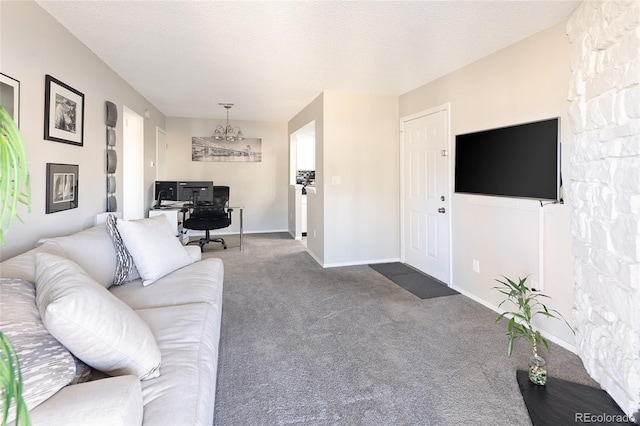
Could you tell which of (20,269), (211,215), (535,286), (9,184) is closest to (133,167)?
(211,215)

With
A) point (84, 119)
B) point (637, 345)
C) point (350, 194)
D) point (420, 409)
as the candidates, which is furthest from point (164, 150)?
point (637, 345)

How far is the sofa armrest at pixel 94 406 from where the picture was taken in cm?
83

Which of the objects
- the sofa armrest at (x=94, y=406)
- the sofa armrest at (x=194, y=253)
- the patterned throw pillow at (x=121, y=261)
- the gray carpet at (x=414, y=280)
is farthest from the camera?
the gray carpet at (x=414, y=280)

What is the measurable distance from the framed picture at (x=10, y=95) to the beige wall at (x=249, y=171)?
14.7 ft

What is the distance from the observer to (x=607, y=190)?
1.79 meters

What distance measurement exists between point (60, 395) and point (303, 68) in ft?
10.5

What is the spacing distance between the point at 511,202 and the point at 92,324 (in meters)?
2.93

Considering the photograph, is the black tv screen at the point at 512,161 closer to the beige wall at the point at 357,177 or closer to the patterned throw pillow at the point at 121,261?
the beige wall at the point at 357,177

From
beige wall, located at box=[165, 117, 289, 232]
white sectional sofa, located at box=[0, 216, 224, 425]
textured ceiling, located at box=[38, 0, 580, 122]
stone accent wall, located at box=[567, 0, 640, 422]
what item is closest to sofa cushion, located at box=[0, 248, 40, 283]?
white sectional sofa, located at box=[0, 216, 224, 425]

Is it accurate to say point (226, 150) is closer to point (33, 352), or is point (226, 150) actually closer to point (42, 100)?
point (42, 100)

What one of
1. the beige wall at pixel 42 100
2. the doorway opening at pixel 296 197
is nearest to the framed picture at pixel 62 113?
the beige wall at pixel 42 100

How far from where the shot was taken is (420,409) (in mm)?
1681

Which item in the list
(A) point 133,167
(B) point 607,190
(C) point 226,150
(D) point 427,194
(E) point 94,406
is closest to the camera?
(E) point 94,406

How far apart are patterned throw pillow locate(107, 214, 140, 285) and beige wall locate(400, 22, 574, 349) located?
9.67 ft
